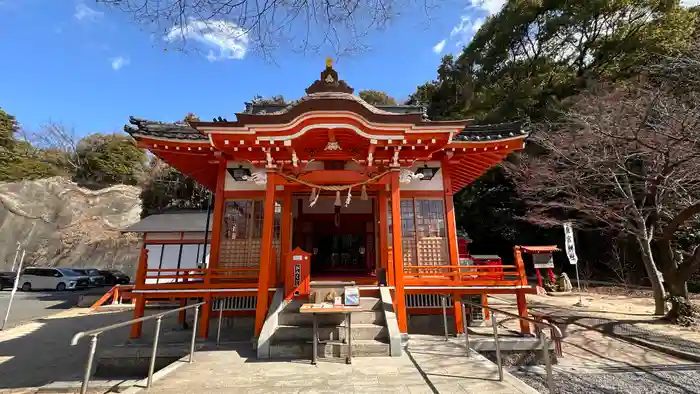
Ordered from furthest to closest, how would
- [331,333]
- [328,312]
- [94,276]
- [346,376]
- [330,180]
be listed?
1. [94,276]
2. [330,180]
3. [331,333]
4. [328,312]
5. [346,376]

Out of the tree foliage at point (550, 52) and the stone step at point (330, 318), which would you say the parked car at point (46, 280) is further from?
the tree foliage at point (550, 52)

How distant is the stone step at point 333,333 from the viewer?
17.8 feet

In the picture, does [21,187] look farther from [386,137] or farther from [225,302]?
[386,137]

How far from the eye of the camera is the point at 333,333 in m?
5.51

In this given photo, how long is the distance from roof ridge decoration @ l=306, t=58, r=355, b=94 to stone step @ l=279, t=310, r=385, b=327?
443cm

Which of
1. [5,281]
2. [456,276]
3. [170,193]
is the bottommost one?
[5,281]

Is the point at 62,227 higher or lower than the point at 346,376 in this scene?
higher

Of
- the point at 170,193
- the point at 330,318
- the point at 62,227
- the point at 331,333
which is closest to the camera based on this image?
the point at 331,333

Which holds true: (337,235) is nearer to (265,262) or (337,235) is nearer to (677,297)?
(265,262)

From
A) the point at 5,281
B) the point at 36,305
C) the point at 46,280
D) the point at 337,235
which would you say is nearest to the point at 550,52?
the point at 337,235

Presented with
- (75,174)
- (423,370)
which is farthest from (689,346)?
(75,174)

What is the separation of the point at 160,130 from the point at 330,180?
156 inches

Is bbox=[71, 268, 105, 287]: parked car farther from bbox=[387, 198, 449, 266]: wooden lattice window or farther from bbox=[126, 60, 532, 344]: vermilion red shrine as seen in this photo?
bbox=[387, 198, 449, 266]: wooden lattice window

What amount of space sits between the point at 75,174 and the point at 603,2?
156ft
